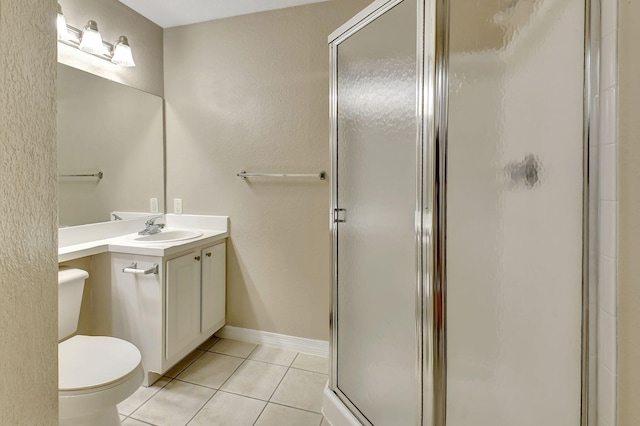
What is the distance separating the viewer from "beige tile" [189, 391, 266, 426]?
1.47m

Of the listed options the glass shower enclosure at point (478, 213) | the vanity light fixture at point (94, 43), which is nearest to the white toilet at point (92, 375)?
the glass shower enclosure at point (478, 213)

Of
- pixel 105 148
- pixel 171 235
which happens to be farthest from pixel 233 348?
pixel 105 148

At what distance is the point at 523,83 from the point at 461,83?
17 centimetres

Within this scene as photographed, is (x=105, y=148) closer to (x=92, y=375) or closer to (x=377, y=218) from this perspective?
(x=92, y=375)

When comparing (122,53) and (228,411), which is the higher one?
(122,53)

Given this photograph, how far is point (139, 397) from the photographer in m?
1.64

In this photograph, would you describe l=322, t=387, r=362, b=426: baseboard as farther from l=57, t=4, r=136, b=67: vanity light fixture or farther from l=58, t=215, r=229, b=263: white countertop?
l=57, t=4, r=136, b=67: vanity light fixture

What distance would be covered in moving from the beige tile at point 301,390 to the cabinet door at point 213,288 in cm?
64

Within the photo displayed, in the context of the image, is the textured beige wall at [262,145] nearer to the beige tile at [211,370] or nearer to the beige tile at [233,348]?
the beige tile at [233,348]
